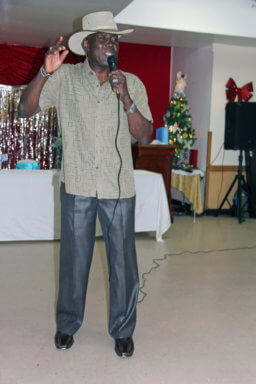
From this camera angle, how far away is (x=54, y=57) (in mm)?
1780

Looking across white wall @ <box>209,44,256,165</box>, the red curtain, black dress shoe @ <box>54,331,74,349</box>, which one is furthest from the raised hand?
the red curtain

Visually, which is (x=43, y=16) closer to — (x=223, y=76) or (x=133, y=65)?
(x=133, y=65)

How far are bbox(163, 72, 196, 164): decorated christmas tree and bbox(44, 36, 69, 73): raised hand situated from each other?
4480 millimetres

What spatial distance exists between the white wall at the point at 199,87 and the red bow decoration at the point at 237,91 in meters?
0.28

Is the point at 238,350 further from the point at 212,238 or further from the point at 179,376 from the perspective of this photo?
the point at 212,238

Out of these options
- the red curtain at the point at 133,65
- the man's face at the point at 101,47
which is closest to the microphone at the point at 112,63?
the man's face at the point at 101,47

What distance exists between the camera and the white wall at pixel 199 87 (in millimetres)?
6341

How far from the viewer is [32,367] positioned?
75.1 inches

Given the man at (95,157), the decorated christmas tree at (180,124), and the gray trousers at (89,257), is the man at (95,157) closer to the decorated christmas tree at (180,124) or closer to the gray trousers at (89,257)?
the gray trousers at (89,257)

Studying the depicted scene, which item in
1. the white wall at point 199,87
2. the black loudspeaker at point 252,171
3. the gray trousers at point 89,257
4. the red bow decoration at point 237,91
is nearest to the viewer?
the gray trousers at point 89,257

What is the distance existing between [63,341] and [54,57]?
1360 mm

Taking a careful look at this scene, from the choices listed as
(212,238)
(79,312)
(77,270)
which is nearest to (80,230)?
(77,270)

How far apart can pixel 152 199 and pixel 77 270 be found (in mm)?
2485

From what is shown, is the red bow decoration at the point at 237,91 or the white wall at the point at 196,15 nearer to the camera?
the white wall at the point at 196,15
